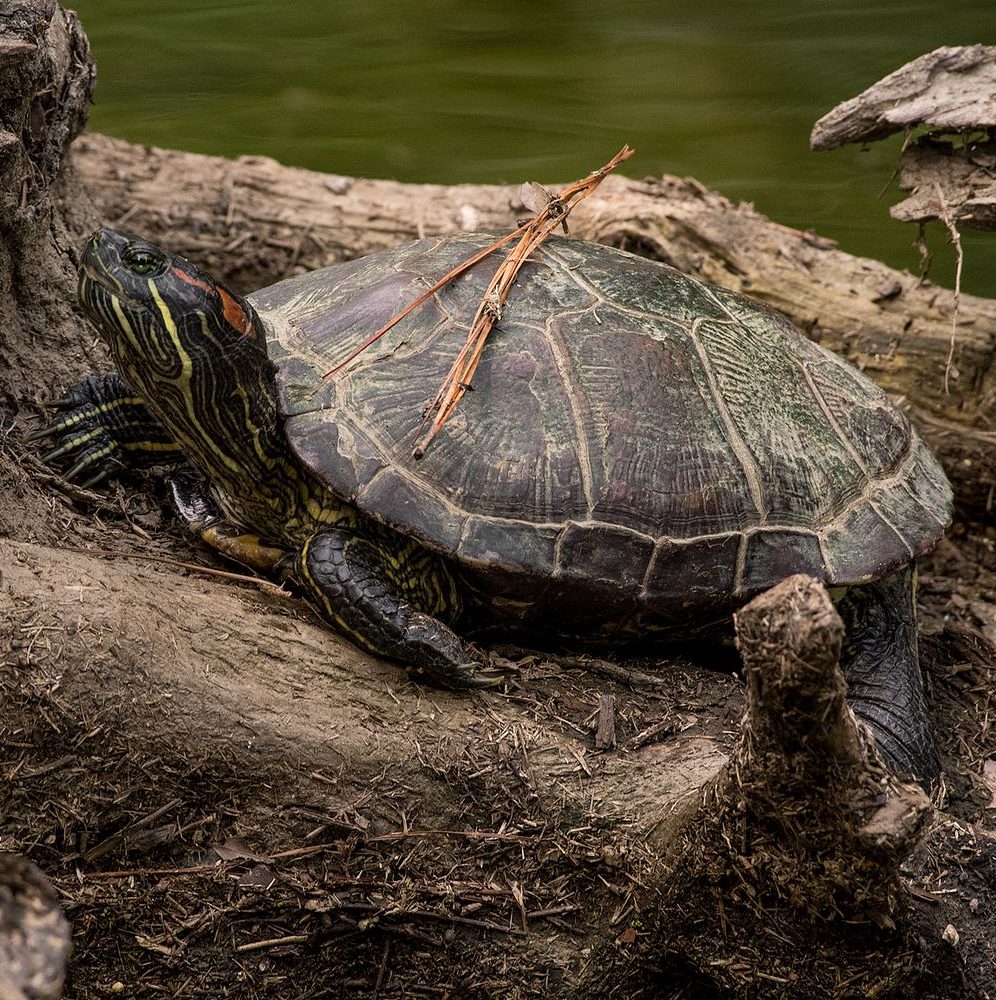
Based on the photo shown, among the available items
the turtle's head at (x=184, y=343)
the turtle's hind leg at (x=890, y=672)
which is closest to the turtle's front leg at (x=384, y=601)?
the turtle's head at (x=184, y=343)

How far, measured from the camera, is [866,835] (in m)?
2.60

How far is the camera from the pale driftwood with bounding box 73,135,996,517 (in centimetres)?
541

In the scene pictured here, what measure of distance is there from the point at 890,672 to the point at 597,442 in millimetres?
1475

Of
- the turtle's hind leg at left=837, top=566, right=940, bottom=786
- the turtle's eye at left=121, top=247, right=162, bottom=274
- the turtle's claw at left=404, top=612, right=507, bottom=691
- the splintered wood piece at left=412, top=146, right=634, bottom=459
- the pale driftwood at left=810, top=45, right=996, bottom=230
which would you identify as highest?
the pale driftwood at left=810, top=45, right=996, bottom=230

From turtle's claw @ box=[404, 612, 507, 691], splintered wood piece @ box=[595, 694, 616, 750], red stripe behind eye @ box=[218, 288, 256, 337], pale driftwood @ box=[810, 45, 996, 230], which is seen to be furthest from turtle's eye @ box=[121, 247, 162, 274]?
pale driftwood @ box=[810, 45, 996, 230]

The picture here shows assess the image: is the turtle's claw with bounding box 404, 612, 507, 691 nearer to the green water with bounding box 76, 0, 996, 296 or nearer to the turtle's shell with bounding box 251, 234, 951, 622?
the turtle's shell with bounding box 251, 234, 951, 622

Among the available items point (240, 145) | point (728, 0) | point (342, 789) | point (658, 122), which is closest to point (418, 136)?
point (240, 145)

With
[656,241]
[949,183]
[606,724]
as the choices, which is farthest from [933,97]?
[606,724]

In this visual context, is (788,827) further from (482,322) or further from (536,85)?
(536,85)

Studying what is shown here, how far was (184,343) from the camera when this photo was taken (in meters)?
3.45

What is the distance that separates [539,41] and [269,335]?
7753 mm

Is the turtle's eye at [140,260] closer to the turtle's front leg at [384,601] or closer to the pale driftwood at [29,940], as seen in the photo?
the turtle's front leg at [384,601]

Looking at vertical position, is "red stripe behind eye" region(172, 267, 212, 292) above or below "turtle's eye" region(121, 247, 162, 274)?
below

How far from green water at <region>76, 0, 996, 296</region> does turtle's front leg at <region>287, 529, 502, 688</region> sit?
664 cm
